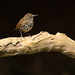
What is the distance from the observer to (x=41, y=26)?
5.18 meters

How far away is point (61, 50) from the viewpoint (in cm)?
348

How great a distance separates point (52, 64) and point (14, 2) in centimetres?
123

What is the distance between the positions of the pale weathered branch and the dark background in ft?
5.59

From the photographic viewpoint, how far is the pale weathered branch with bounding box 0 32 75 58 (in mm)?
3229

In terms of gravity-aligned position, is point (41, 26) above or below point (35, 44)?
below

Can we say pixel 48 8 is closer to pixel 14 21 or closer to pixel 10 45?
pixel 14 21

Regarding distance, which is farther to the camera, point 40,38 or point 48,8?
point 48,8

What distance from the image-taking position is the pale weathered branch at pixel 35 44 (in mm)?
3229

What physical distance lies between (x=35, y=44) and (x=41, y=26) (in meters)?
1.90

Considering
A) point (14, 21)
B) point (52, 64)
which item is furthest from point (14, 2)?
point (52, 64)

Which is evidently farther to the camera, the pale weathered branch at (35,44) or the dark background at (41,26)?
the dark background at (41,26)

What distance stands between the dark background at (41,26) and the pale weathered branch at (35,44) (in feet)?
5.59

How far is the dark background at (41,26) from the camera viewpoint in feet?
16.6

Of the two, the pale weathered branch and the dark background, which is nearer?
the pale weathered branch
